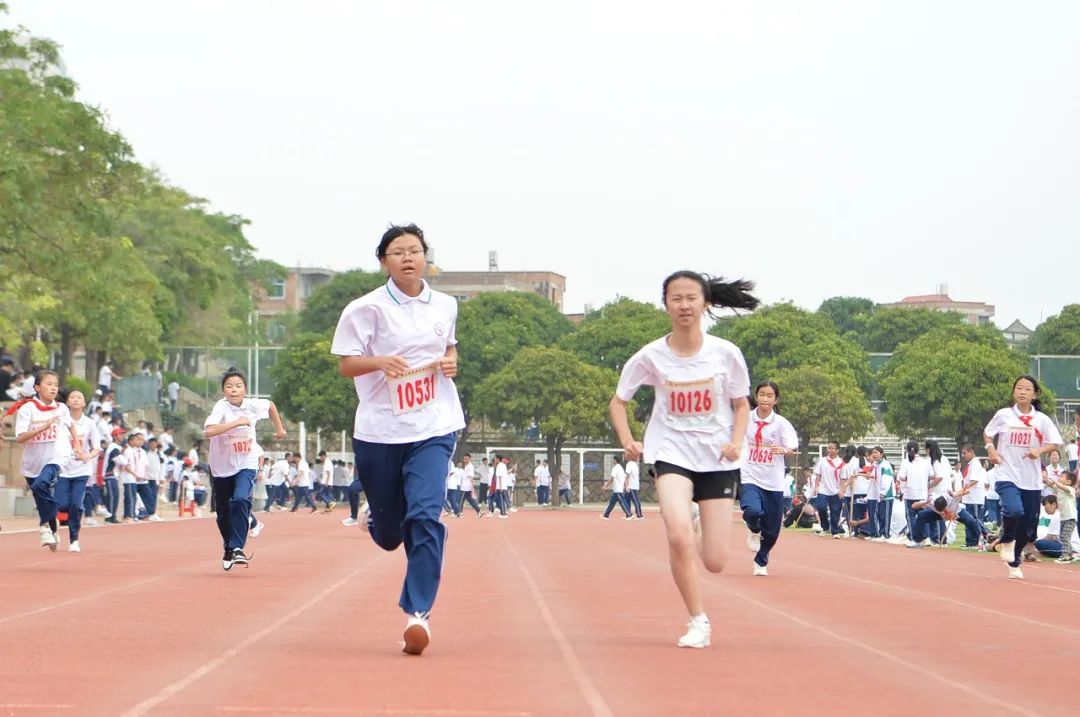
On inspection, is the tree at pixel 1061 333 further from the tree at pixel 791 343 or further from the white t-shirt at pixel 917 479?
the white t-shirt at pixel 917 479

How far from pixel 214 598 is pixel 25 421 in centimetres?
553

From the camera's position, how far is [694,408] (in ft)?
31.2

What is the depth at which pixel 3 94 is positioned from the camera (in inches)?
1353

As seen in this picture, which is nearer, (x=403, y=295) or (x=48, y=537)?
(x=403, y=295)

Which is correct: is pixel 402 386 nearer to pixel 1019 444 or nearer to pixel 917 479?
pixel 1019 444

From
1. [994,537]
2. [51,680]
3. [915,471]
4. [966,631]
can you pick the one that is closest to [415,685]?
[51,680]

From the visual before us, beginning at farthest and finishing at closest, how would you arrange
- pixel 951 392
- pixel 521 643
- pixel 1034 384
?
1. pixel 951 392
2. pixel 1034 384
3. pixel 521 643

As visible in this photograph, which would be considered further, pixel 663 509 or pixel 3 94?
pixel 3 94

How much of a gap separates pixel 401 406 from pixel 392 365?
23 centimetres

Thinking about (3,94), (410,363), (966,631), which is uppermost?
(3,94)

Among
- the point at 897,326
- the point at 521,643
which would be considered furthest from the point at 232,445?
the point at 897,326

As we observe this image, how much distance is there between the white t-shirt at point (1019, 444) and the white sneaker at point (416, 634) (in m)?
9.54

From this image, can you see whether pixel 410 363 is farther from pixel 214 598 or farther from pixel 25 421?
pixel 25 421

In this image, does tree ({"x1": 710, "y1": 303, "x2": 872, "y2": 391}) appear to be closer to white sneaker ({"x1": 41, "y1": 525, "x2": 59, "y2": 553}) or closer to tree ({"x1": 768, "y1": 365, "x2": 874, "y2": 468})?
tree ({"x1": 768, "y1": 365, "x2": 874, "y2": 468})
